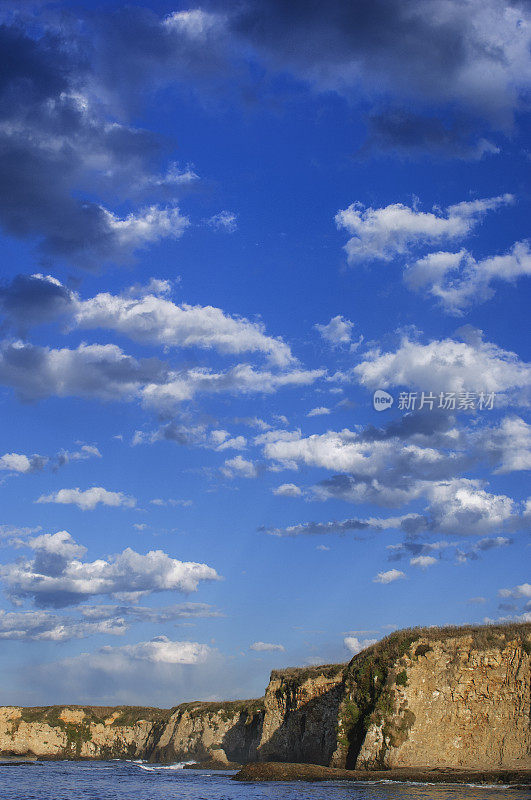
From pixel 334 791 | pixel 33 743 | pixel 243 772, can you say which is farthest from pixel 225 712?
pixel 334 791

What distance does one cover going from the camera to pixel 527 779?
42500 millimetres

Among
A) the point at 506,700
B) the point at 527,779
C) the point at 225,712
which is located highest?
the point at 506,700

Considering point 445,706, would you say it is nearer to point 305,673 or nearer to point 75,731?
point 305,673

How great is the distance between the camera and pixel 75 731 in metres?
115

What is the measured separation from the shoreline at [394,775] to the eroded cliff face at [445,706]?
1.82 metres

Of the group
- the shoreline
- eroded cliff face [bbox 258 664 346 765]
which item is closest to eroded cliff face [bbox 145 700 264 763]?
eroded cliff face [bbox 258 664 346 765]

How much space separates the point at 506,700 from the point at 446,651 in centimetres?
565

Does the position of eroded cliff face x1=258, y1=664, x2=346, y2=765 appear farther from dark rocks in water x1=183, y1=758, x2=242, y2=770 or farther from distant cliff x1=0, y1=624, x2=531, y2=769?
dark rocks in water x1=183, y1=758, x2=242, y2=770

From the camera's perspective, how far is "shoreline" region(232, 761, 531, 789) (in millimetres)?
43688

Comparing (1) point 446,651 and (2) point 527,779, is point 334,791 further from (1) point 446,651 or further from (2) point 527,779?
(1) point 446,651

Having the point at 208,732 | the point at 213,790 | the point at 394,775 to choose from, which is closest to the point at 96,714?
the point at 208,732

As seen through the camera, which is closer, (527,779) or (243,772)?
(527,779)

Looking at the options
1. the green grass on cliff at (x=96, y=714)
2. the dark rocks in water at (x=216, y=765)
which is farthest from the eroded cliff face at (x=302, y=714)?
the green grass on cliff at (x=96, y=714)

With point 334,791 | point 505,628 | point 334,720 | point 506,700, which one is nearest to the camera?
point 334,791
